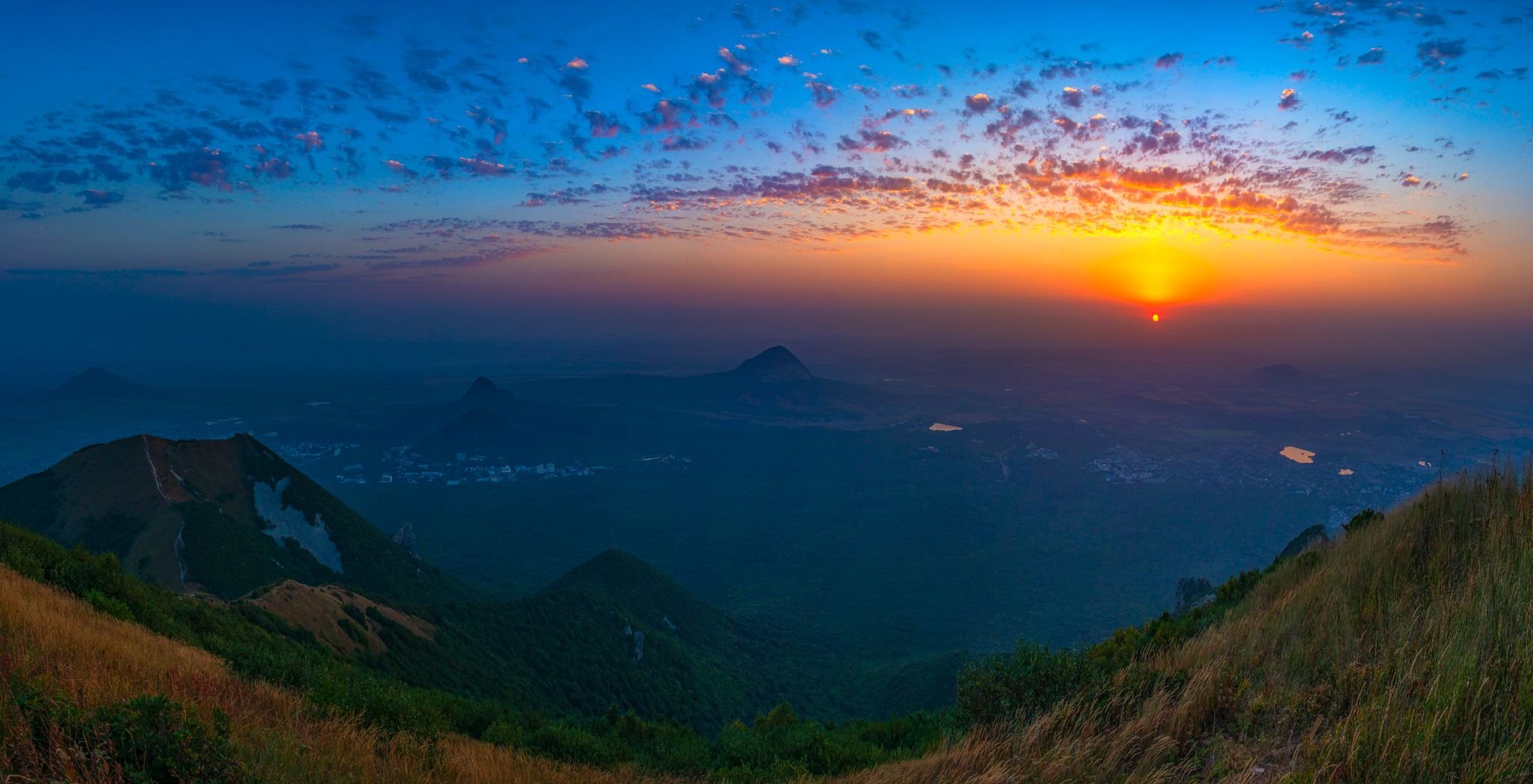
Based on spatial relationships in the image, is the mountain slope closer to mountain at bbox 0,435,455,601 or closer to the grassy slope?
mountain at bbox 0,435,455,601

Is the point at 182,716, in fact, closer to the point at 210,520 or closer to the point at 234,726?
the point at 234,726

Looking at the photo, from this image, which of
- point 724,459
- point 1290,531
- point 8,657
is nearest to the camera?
point 8,657

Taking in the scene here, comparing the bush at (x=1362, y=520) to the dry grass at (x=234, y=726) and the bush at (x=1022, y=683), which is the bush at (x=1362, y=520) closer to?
the bush at (x=1022, y=683)

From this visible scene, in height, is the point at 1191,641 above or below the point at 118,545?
above

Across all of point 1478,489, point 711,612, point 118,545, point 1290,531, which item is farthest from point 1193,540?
point 118,545

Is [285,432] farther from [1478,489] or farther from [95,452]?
[1478,489]

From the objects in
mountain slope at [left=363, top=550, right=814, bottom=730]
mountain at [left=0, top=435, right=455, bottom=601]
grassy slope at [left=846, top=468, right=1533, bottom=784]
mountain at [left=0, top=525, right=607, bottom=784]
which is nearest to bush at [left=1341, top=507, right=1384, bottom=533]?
grassy slope at [left=846, top=468, right=1533, bottom=784]

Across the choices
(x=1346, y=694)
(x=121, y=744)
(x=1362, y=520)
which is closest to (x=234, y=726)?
(x=121, y=744)
